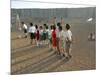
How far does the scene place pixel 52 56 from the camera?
229 cm

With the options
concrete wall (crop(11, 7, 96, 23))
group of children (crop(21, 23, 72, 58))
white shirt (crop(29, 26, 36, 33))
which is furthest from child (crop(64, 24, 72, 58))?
white shirt (crop(29, 26, 36, 33))

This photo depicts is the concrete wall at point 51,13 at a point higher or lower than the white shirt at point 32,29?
higher

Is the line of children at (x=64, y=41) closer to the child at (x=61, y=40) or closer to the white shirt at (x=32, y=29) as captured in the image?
the child at (x=61, y=40)

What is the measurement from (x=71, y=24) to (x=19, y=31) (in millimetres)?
593

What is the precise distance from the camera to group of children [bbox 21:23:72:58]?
224 cm

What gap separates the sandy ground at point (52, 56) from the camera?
85.8 inches

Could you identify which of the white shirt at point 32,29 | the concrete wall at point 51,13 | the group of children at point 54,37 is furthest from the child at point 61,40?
the white shirt at point 32,29

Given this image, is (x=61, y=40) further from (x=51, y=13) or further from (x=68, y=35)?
(x=51, y=13)

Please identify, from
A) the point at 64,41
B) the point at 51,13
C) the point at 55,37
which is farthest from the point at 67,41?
the point at 51,13

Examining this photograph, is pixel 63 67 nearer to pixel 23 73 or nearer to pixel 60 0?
pixel 23 73

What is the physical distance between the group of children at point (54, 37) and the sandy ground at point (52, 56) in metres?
0.06

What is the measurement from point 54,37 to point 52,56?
215 millimetres

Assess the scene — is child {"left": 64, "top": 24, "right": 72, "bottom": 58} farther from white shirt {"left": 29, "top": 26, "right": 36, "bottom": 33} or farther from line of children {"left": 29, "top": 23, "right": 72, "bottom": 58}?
white shirt {"left": 29, "top": 26, "right": 36, "bottom": 33}

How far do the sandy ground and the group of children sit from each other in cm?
6
